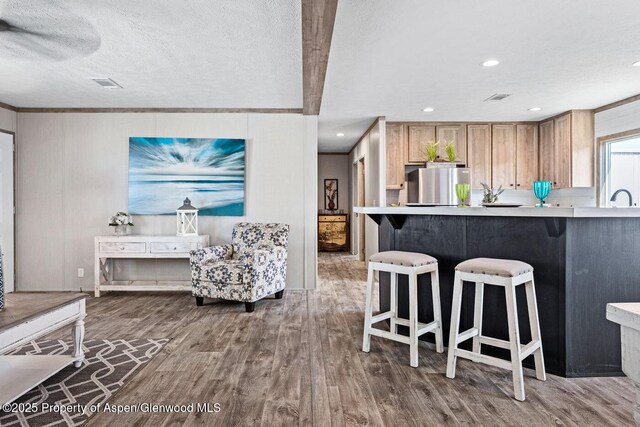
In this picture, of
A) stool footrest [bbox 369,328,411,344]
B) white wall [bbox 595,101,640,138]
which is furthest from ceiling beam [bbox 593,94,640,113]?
stool footrest [bbox 369,328,411,344]

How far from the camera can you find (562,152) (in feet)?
16.8

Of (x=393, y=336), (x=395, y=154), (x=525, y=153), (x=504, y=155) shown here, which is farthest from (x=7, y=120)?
(x=525, y=153)

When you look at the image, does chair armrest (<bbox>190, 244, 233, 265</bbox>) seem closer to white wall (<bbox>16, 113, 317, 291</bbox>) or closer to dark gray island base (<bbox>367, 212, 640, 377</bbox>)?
white wall (<bbox>16, 113, 317, 291</bbox>)

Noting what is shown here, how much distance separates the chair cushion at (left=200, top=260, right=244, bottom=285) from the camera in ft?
13.0

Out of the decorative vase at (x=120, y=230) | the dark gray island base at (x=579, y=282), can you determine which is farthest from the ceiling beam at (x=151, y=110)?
the dark gray island base at (x=579, y=282)

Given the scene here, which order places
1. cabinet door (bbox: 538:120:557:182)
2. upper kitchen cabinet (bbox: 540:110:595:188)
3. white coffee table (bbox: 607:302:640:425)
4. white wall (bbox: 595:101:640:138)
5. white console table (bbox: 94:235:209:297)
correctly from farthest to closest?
1. cabinet door (bbox: 538:120:557:182)
2. upper kitchen cabinet (bbox: 540:110:595:188)
3. white console table (bbox: 94:235:209:297)
4. white wall (bbox: 595:101:640:138)
5. white coffee table (bbox: 607:302:640:425)

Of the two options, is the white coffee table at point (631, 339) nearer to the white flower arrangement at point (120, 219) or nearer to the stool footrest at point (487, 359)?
the stool footrest at point (487, 359)

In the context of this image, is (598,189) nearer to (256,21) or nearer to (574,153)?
(574,153)

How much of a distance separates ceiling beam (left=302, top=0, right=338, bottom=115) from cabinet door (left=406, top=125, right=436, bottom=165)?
2.08 meters

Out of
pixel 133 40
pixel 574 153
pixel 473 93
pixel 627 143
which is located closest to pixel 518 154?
pixel 574 153

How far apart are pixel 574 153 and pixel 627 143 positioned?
541 millimetres

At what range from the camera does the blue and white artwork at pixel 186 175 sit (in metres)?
4.87

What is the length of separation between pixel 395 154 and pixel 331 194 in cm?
406

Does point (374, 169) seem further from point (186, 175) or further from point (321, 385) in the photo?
point (321, 385)
